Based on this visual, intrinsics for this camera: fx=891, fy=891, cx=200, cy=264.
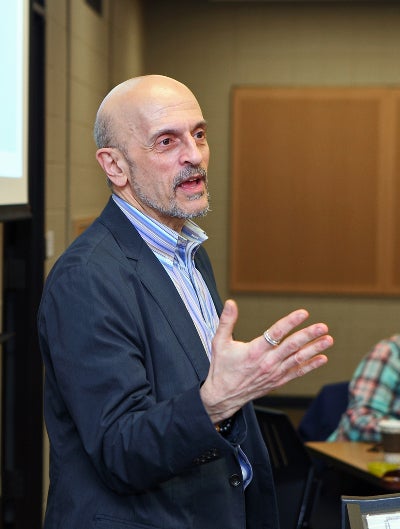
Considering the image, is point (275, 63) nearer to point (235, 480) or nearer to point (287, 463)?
point (287, 463)

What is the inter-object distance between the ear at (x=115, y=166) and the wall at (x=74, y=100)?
7.99 feet

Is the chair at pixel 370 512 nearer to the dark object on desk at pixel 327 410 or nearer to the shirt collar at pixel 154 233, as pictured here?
the shirt collar at pixel 154 233

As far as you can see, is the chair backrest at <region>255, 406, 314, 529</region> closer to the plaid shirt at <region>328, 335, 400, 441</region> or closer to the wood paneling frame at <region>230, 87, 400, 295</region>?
the plaid shirt at <region>328, 335, 400, 441</region>

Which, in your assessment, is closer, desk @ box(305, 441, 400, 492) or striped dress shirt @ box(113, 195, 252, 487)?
striped dress shirt @ box(113, 195, 252, 487)

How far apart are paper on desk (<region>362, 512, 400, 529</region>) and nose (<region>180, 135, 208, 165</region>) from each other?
0.73 m

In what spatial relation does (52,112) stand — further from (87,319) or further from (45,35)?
(87,319)

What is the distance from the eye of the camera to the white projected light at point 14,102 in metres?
3.05

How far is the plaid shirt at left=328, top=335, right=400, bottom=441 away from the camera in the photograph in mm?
3568

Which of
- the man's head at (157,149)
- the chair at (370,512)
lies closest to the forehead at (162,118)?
the man's head at (157,149)

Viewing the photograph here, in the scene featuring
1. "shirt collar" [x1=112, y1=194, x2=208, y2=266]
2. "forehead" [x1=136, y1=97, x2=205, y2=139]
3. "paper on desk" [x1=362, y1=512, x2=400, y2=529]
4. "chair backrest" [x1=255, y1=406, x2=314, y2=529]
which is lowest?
"chair backrest" [x1=255, y1=406, x2=314, y2=529]

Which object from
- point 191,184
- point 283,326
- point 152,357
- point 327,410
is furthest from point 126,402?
point 327,410

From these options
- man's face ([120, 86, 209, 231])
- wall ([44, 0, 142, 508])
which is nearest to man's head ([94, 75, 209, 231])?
man's face ([120, 86, 209, 231])

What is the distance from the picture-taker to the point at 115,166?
1.73 meters

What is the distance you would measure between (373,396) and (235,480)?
2.12 meters
